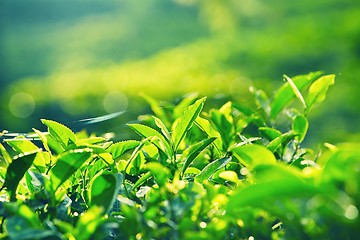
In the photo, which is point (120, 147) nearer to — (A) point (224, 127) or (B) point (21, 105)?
(A) point (224, 127)

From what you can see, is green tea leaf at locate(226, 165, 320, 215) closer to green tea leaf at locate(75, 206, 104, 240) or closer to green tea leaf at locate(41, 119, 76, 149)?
green tea leaf at locate(75, 206, 104, 240)

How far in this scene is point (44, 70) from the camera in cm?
1822

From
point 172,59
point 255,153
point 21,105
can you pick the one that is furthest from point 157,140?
point 172,59

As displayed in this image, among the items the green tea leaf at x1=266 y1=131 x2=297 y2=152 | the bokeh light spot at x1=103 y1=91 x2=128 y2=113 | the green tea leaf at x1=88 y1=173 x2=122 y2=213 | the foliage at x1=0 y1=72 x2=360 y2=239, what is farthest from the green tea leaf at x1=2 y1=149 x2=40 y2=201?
the bokeh light spot at x1=103 y1=91 x2=128 y2=113

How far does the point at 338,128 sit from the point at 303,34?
2543 mm

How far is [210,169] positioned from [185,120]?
0.35 ft

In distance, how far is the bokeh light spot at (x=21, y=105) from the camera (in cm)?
766

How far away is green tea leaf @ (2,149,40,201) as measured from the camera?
100cm

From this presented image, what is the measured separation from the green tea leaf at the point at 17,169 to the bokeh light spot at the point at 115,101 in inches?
214

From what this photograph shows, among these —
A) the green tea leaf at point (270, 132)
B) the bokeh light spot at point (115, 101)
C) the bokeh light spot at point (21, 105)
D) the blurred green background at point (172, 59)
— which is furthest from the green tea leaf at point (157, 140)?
the bokeh light spot at point (21, 105)

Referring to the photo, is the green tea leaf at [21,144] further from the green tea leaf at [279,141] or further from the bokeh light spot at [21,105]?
the bokeh light spot at [21,105]

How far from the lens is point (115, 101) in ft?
21.9

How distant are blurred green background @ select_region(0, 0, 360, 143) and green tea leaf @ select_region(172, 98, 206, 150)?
0.61 m

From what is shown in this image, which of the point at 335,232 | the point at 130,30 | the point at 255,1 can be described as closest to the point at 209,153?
the point at 335,232
